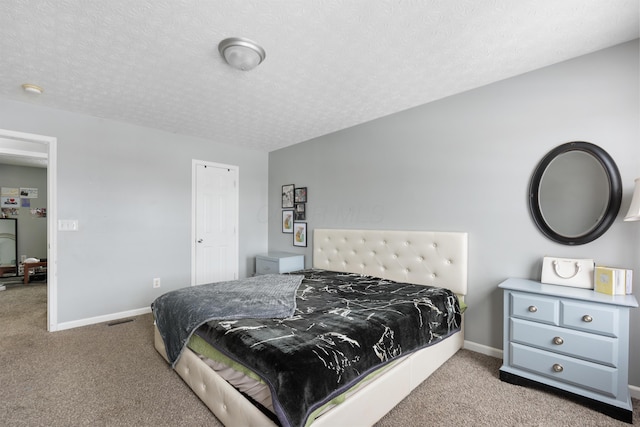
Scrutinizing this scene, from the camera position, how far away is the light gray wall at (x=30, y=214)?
5.98 m

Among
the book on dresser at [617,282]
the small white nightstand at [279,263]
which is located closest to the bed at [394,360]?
the small white nightstand at [279,263]

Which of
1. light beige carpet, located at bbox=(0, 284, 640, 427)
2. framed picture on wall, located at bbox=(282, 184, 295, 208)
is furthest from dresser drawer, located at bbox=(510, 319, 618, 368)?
framed picture on wall, located at bbox=(282, 184, 295, 208)

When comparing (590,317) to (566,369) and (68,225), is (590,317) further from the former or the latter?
(68,225)

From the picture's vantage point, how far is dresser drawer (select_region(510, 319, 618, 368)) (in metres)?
1.78

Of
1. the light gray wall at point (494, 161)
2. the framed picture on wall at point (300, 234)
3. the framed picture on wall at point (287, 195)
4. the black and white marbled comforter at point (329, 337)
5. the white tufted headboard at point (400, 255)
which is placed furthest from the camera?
the framed picture on wall at point (287, 195)

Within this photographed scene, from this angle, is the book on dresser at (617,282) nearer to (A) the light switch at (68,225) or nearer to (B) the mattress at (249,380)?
(B) the mattress at (249,380)

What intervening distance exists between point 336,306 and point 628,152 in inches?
91.4

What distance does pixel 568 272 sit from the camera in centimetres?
216

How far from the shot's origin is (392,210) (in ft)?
10.8

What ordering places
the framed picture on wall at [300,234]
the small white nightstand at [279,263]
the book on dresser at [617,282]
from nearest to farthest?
the book on dresser at [617,282] → the small white nightstand at [279,263] → the framed picture on wall at [300,234]

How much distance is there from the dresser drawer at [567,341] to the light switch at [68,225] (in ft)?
14.4

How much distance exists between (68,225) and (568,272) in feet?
15.7

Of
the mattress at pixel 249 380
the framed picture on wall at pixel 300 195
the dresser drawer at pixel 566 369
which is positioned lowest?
the dresser drawer at pixel 566 369

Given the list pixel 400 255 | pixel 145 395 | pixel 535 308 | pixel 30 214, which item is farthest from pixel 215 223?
pixel 30 214
